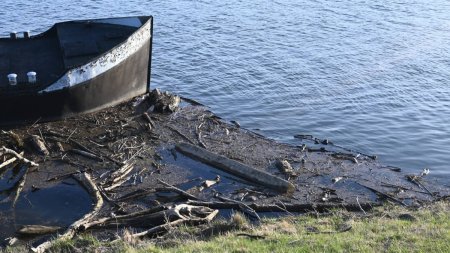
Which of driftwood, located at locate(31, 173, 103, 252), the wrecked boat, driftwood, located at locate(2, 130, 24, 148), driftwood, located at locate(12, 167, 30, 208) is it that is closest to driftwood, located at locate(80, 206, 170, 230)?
driftwood, located at locate(31, 173, 103, 252)

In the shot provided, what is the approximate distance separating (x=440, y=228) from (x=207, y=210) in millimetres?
4868

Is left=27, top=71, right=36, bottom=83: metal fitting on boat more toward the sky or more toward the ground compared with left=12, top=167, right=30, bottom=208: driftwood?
more toward the sky

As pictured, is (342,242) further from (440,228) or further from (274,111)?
(274,111)

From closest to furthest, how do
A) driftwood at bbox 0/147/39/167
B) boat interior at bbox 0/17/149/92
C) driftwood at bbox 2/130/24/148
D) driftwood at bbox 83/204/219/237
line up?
driftwood at bbox 83/204/219/237 → driftwood at bbox 0/147/39/167 → driftwood at bbox 2/130/24/148 → boat interior at bbox 0/17/149/92

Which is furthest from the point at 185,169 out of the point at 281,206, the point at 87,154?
the point at 281,206

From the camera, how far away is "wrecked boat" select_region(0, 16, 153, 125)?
54.5ft

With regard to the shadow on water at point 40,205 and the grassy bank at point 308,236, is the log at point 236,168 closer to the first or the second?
the grassy bank at point 308,236

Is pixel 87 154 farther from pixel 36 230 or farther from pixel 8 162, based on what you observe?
pixel 36 230

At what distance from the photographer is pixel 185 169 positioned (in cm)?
1508

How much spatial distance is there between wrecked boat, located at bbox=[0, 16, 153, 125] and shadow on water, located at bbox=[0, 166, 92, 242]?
3.07 meters

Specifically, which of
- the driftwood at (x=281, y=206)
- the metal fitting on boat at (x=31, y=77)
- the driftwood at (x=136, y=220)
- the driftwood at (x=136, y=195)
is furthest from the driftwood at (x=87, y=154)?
the driftwood at (x=281, y=206)

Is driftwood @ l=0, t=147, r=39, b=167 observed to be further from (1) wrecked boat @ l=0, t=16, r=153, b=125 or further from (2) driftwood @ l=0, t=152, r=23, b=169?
(1) wrecked boat @ l=0, t=16, r=153, b=125

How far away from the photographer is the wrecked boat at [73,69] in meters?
16.6

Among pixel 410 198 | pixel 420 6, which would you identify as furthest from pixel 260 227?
pixel 420 6
